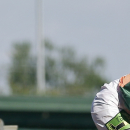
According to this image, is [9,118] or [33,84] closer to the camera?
[9,118]

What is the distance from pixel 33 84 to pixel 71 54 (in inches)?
573

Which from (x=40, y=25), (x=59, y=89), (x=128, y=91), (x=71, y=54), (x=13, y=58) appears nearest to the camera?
(x=128, y=91)

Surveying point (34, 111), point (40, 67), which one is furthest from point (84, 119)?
point (40, 67)

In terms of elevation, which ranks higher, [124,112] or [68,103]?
[124,112]

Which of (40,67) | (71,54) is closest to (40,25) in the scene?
(40,67)

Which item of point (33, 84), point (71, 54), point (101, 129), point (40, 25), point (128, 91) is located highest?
point (128, 91)

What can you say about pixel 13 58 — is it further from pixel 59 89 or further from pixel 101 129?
pixel 101 129

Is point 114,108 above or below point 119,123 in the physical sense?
above

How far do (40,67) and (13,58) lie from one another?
927 millimetres

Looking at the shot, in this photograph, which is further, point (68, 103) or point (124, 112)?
point (68, 103)

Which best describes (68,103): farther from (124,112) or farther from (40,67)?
(124,112)

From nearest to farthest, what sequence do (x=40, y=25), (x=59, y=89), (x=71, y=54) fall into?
(x=59, y=89), (x=40, y=25), (x=71, y=54)

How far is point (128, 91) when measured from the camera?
14.9ft

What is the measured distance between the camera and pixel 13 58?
16.2 m
